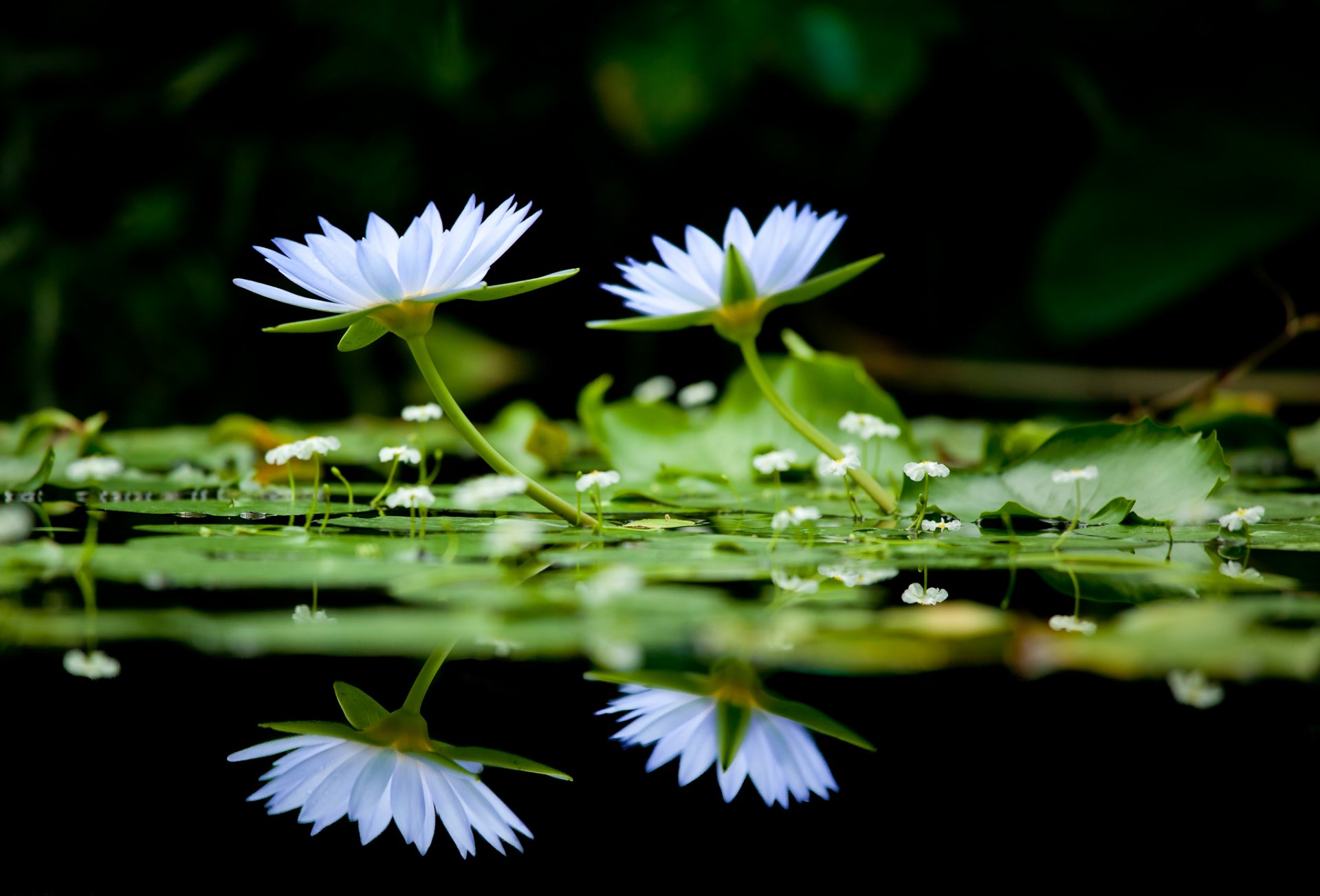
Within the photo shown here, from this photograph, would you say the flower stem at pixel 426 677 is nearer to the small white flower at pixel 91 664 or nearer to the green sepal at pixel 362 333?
the small white flower at pixel 91 664

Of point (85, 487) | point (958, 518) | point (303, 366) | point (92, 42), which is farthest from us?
point (303, 366)

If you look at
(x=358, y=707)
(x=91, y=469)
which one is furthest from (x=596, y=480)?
(x=91, y=469)

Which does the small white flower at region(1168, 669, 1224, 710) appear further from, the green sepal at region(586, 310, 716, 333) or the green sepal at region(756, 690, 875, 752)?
the green sepal at region(586, 310, 716, 333)

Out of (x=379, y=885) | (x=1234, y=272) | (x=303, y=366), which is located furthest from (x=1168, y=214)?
(x=379, y=885)

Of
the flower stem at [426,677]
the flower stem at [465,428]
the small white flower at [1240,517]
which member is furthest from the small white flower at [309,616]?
the small white flower at [1240,517]

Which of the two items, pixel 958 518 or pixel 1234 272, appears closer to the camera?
pixel 958 518

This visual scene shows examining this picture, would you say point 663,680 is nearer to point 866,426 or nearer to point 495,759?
point 495,759

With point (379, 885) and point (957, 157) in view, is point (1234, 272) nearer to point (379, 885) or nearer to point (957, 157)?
point (957, 157)
